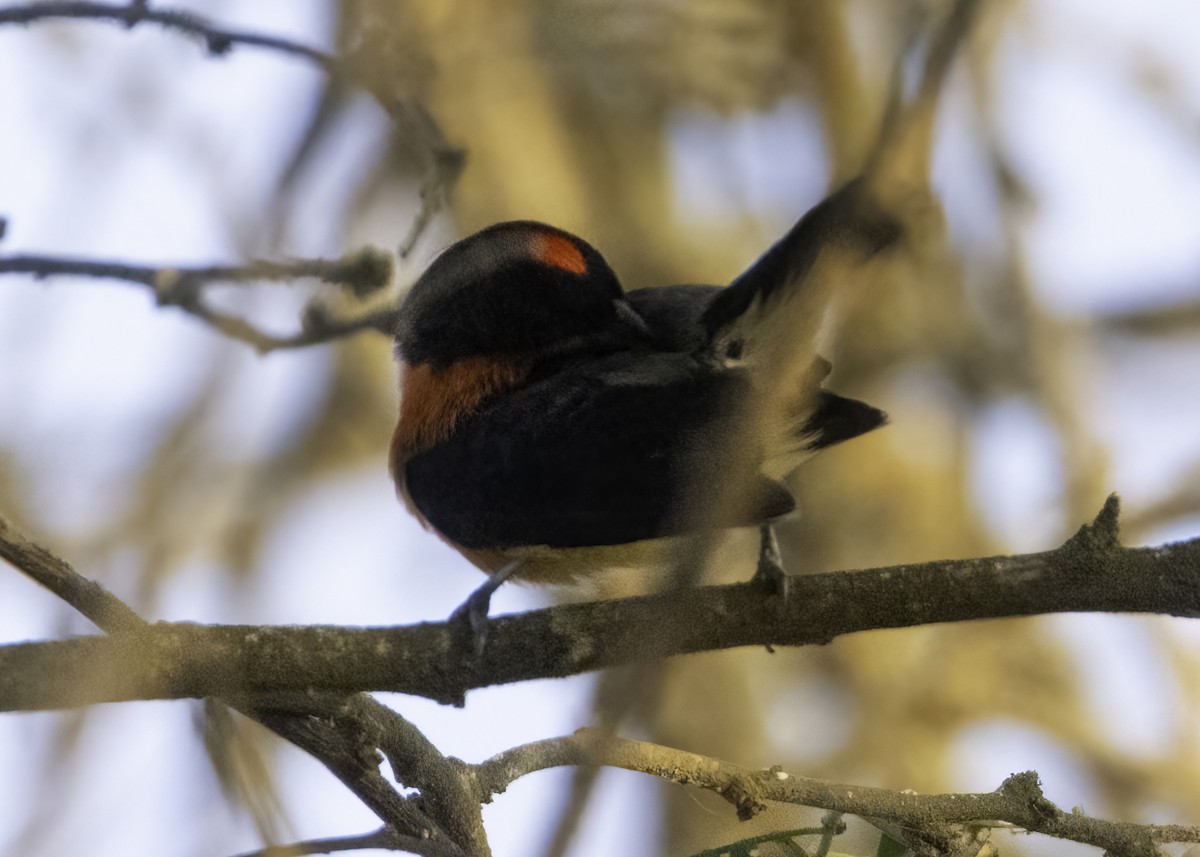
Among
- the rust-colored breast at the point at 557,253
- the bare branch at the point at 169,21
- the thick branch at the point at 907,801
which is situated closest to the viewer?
the thick branch at the point at 907,801

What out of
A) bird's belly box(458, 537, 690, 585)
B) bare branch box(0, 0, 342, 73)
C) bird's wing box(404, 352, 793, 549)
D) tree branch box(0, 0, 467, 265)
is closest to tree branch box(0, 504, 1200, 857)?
bird's wing box(404, 352, 793, 549)

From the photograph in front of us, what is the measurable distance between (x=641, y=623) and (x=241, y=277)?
0.61 metres

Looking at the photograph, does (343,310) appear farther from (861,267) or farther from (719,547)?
(719,547)

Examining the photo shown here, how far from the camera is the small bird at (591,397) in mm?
1651

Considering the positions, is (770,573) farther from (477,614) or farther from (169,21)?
(169,21)

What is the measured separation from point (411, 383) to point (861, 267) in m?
0.86

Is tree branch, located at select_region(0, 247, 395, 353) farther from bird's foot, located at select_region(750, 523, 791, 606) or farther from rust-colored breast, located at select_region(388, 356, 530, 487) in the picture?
bird's foot, located at select_region(750, 523, 791, 606)

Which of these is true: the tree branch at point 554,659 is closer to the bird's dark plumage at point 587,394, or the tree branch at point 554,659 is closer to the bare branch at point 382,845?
the bare branch at point 382,845

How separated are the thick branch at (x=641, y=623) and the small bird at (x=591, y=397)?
14 cm

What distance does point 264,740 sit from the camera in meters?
1.37

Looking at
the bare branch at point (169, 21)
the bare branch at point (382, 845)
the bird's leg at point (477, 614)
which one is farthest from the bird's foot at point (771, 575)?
the bare branch at point (169, 21)

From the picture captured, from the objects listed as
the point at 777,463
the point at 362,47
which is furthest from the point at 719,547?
the point at 362,47

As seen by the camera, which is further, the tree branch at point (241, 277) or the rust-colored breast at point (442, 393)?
the rust-colored breast at point (442, 393)

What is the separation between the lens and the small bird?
1651 millimetres
